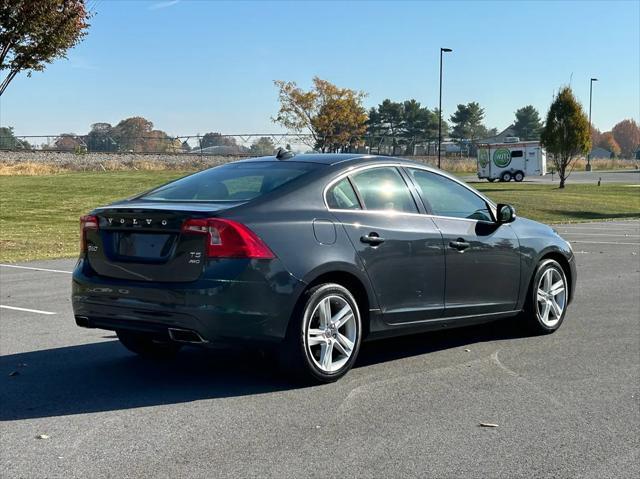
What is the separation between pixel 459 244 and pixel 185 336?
253cm

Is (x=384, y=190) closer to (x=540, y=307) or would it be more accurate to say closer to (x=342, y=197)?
(x=342, y=197)

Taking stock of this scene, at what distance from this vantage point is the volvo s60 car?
5570 millimetres

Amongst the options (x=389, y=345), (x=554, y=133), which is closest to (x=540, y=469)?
(x=389, y=345)

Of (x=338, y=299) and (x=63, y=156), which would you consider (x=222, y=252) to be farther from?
(x=63, y=156)

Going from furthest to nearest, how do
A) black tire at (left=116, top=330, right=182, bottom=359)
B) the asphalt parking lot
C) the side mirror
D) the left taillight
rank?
the side mirror, black tire at (left=116, top=330, right=182, bottom=359), the left taillight, the asphalt parking lot

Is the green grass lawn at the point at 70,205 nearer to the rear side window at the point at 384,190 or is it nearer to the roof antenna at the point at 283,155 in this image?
the roof antenna at the point at 283,155

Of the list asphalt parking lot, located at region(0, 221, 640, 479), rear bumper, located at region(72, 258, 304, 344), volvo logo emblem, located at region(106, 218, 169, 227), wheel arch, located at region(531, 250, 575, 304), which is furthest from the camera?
wheel arch, located at region(531, 250, 575, 304)

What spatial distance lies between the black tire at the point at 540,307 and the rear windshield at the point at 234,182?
8.50ft

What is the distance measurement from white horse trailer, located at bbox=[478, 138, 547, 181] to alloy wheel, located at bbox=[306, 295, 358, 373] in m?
59.1

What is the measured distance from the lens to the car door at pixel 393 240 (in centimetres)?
628

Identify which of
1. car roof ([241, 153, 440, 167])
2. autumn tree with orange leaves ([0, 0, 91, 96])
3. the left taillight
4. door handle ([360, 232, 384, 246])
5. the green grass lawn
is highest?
autumn tree with orange leaves ([0, 0, 91, 96])

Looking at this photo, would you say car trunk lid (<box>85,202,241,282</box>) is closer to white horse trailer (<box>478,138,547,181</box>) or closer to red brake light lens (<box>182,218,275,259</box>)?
red brake light lens (<box>182,218,275,259</box>)

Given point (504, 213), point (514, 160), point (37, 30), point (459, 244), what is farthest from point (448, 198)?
point (514, 160)

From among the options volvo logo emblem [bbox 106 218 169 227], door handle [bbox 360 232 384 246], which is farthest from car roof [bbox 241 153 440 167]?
volvo logo emblem [bbox 106 218 169 227]
